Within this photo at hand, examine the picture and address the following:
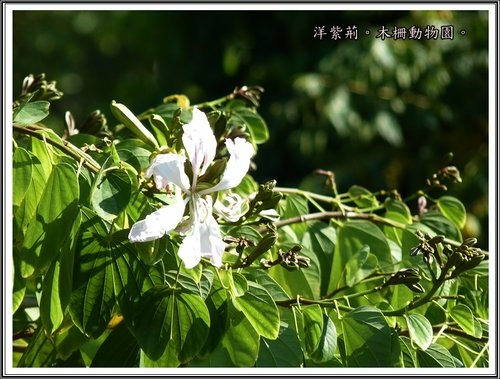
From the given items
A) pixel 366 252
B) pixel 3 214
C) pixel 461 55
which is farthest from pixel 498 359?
pixel 461 55

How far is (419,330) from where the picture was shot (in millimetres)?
844

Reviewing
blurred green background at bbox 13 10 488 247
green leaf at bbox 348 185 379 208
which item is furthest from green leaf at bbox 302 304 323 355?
blurred green background at bbox 13 10 488 247

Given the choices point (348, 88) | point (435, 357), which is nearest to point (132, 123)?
point (435, 357)

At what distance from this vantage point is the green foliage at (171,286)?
801 millimetres

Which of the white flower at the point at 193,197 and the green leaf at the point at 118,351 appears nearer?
the white flower at the point at 193,197

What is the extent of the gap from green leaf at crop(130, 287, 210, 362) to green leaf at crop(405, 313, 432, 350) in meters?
0.19

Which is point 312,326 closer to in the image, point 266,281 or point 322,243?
point 266,281

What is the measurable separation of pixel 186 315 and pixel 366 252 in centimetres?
25

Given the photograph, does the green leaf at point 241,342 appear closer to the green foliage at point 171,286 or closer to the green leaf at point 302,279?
the green foliage at point 171,286

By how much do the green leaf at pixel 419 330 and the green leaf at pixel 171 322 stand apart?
0.63 feet

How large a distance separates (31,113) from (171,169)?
0.66 feet

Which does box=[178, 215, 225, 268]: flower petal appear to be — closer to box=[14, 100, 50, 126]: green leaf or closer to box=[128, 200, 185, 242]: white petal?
box=[128, 200, 185, 242]: white petal

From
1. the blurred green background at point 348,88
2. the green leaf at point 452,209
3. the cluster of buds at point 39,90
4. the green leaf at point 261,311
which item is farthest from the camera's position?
the blurred green background at point 348,88

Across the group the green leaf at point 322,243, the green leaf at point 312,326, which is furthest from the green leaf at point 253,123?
the green leaf at point 312,326
